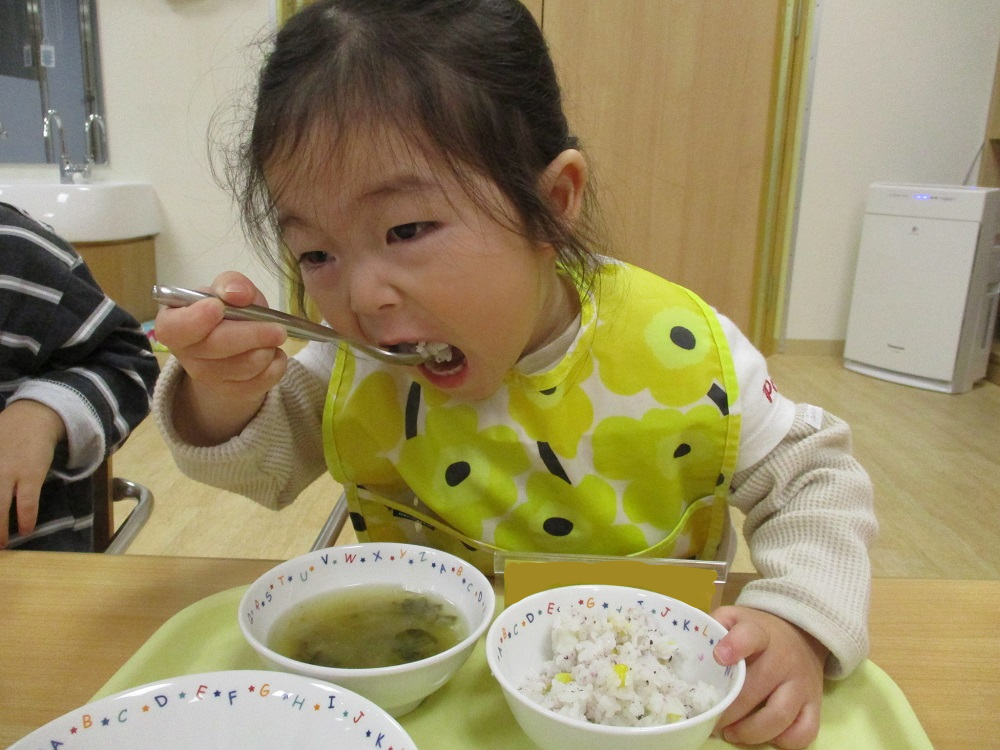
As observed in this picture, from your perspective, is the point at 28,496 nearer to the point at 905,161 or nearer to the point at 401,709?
the point at 401,709

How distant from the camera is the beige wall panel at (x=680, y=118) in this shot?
3160 mm

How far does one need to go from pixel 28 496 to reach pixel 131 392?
21 cm

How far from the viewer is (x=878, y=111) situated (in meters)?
3.43

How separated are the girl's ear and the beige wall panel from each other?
241 cm

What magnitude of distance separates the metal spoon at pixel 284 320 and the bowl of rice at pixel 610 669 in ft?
0.81

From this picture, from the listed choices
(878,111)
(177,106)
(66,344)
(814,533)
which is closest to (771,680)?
(814,533)

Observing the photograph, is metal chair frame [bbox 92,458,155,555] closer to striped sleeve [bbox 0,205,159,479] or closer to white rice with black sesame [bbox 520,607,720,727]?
striped sleeve [bbox 0,205,159,479]

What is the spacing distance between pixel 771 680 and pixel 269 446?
0.49 meters

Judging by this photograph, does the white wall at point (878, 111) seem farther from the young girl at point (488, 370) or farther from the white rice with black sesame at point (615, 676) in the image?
the white rice with black sesame at point (615, 676)

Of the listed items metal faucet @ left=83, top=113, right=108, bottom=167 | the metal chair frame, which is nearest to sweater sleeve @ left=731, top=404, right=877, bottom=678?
the metal chair frame

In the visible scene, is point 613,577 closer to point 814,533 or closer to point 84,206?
point 814,533

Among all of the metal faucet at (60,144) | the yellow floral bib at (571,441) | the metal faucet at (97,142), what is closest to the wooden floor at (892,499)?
the yellow floral bib at (571,441)

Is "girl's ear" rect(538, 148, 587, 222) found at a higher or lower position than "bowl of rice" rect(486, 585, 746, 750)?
higher

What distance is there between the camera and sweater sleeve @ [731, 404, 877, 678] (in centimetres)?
57
